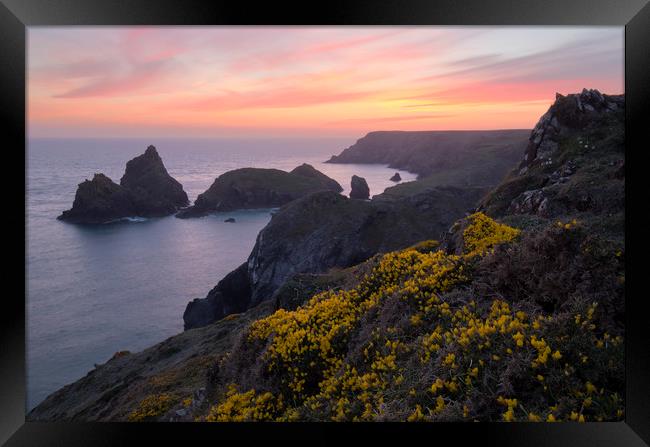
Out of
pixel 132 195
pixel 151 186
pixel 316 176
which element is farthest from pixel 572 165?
pixel 151 186

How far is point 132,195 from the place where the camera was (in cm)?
9594

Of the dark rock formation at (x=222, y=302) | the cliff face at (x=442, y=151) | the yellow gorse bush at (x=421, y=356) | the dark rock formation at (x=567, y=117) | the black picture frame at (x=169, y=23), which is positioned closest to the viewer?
the yellow gorse bush at (x=421, y=356)

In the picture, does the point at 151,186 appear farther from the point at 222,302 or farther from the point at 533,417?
the point at 533,417

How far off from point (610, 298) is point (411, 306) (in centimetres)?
225

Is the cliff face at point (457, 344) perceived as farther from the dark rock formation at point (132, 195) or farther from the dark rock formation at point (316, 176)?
the dark rock formation at point (316, 176)

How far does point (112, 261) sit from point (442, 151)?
112045mm

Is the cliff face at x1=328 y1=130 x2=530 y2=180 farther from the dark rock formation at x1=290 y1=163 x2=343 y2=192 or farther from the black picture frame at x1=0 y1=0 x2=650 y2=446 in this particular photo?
the black picture frame at x1=0 y1=0 x2=650 y2=446

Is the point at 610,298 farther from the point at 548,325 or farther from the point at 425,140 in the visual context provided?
the point at 425,140

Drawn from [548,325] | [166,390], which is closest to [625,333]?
[548,325]

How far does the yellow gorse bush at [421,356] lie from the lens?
4273mm

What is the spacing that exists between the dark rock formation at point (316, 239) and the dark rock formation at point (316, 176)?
34038 millimetres

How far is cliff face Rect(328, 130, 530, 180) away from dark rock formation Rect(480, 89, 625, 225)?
316 feet

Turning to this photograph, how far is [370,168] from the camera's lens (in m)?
138

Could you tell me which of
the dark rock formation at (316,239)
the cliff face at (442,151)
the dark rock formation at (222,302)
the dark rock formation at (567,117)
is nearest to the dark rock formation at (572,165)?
the dark rock formation at (567,117)
